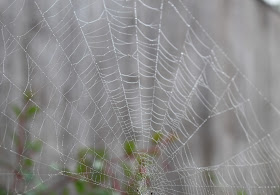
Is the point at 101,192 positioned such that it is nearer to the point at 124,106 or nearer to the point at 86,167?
the point at 86,167

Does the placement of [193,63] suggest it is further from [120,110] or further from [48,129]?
[48,129]

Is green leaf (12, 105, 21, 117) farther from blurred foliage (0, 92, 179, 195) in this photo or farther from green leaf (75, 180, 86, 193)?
green leaf (75, 180, 86, 193)

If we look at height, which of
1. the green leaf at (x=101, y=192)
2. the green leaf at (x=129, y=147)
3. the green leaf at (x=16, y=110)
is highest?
the green leaf at (x=16, y=110)

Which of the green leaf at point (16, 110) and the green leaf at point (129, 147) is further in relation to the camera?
the green leaf at point (129, 147)

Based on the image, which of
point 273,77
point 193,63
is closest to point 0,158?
point 193,63

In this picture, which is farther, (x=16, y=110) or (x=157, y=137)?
(x=157, y=137)

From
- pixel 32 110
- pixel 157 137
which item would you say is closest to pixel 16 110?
pixel 32 110

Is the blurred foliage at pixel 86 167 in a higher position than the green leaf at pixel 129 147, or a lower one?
lower

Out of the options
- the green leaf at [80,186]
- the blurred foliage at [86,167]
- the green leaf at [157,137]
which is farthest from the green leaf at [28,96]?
the green leaf at [157,137]

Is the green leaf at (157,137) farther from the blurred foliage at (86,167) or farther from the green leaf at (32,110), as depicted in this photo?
the green leaf at (32,110)
